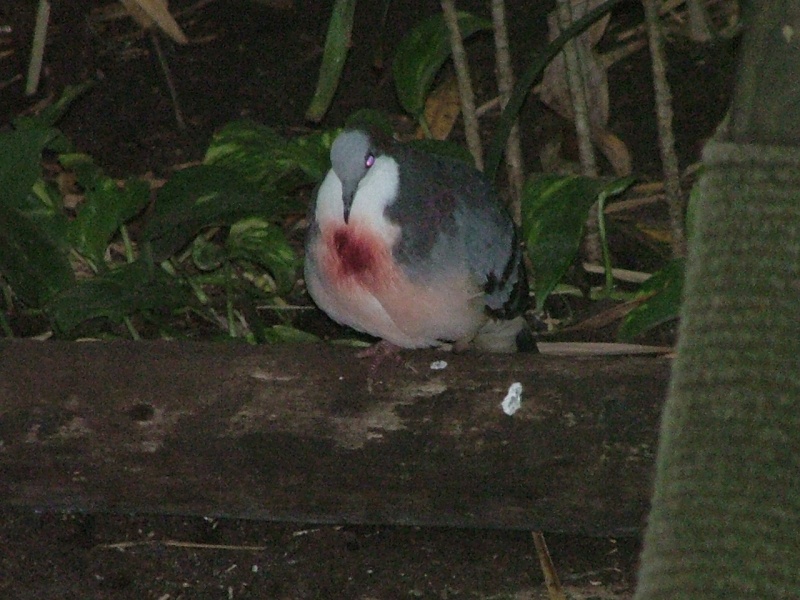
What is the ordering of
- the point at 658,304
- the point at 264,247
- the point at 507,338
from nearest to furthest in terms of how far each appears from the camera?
the point at 658,304, the point at 507,338, the point at 264,247

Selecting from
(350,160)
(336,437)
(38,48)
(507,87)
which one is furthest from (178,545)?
(38,48)

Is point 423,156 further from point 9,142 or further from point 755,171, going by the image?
point 755,171

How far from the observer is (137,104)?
416 cm

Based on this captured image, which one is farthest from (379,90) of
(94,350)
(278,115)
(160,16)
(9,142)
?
(94,350)

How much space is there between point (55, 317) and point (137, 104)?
1432 millimetres

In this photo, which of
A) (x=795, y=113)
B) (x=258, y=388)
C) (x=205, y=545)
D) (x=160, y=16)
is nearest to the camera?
(x=795, y=113)

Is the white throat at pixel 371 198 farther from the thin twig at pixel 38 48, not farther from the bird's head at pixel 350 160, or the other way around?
the thin twig at pixel 38 48

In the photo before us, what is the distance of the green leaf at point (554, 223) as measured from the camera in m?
3.00

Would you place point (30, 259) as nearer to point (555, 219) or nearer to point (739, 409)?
point (555, 219)

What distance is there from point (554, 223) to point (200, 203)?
0.84 m

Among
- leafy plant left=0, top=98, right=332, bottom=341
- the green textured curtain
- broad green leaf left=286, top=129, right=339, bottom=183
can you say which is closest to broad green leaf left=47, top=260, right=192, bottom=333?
leafy plant left=0, top=98, right=332, bottom=341

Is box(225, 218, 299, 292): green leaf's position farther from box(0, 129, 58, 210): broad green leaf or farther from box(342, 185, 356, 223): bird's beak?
box(342, 185, 356, 223): bird's beak

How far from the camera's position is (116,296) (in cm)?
288

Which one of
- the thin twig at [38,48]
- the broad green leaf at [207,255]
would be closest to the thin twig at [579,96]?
the broad green leaf at [207,255]
